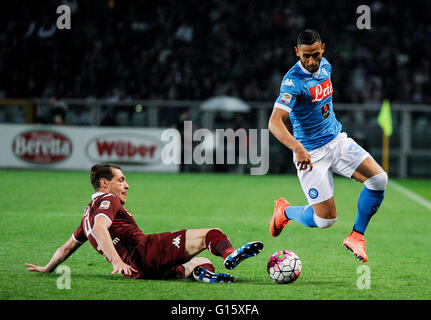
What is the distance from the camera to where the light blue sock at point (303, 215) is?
6.93 m

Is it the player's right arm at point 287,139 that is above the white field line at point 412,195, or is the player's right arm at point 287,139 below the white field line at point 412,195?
above

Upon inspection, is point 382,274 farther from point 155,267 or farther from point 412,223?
point 412,223

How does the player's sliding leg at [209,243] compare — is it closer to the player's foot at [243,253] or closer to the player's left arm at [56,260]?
the player's foot at [243,253]

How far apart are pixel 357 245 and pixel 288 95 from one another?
1476mm

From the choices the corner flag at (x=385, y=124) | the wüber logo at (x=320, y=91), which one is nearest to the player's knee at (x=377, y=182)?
the wüber logo at (x=320, y=91)

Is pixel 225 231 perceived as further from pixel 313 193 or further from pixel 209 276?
pixel 209 276

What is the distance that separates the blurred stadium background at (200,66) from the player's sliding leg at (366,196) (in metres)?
12.3

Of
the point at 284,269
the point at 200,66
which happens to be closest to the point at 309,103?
the point at 284,269

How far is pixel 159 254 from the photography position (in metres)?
5.66

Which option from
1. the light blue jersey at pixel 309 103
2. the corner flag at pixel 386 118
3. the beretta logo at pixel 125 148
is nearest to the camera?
the light blue jersey at pixel 309 103

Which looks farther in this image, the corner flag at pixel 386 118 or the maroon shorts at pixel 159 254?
the corner flag at pixel 386 118

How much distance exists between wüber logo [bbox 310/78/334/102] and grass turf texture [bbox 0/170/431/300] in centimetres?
156

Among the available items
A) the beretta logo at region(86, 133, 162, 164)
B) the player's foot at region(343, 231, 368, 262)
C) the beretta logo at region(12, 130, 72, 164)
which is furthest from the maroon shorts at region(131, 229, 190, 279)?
the beretta logo at region(12, 130, 72, 164)

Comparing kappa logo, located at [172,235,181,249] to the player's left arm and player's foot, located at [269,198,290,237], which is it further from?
player's foot, located at [269,198,290,237]
